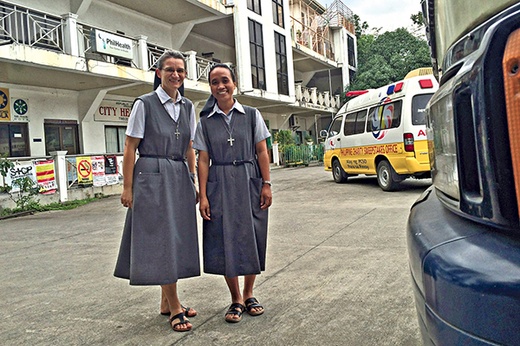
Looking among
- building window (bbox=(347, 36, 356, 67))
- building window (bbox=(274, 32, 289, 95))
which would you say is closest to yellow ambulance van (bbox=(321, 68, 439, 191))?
building window (bbox=(274, 32, 289, 95))

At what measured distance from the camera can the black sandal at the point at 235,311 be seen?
2820 mm

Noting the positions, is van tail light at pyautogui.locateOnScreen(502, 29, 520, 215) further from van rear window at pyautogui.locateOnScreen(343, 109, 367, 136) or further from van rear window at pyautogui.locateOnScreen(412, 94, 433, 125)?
van rear window at pyautogui.locateOnScreen(343, 109, 367, 136)

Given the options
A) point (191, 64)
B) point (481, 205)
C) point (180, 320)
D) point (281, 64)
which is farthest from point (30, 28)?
point (281, 64)

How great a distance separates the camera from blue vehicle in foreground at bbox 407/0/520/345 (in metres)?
0.92

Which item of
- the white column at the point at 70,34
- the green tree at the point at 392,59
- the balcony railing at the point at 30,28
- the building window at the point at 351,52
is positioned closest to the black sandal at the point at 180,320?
the balcony railing at the point at 30,28

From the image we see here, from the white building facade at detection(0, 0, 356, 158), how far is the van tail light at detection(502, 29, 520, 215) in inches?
408

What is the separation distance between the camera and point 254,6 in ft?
64.5

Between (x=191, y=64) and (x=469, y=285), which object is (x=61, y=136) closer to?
(x=191, y=64)

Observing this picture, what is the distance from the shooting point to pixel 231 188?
285 centimetres

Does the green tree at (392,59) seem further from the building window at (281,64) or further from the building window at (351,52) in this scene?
the building window at (281,64)

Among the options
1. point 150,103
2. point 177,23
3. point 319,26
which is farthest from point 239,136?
point 319,26

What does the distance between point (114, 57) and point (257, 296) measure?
10.9 m

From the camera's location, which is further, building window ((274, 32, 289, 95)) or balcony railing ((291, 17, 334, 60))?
balcony railing ((291, 17, 334, 60))

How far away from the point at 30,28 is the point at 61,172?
3.56 metres
